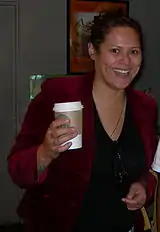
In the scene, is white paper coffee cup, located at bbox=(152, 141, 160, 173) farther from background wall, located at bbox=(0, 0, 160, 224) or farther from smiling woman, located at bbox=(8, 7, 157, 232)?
background wall, located at bbox=(0, 0, 160, 224)

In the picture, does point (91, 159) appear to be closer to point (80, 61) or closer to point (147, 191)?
point (147, 191)

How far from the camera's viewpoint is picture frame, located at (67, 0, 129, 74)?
157 inches

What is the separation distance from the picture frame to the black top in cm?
262

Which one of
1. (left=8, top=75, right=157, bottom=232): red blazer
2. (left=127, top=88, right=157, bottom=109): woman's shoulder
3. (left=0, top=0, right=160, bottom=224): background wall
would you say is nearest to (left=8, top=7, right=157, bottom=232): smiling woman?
(left=8, top=75, right=157, bottom=232): red blazer

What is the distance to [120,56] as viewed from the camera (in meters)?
1.35

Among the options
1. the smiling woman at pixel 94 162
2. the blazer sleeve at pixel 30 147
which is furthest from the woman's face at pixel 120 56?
the blazer sleeve at pixel 30 147

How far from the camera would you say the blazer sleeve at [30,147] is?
127cm

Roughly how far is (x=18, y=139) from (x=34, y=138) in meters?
0.06

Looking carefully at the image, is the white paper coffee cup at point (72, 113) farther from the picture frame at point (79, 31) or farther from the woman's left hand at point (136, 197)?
the picture frame at point (79, 31)

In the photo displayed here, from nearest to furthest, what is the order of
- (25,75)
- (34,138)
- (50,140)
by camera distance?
(50,140) < (34,138) < (25,75)

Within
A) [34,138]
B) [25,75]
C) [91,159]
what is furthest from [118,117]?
[25,75]

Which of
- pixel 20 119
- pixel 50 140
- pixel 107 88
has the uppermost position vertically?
pixel 107 88

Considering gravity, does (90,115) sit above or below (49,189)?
above

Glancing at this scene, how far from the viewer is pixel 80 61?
13.3 ft
